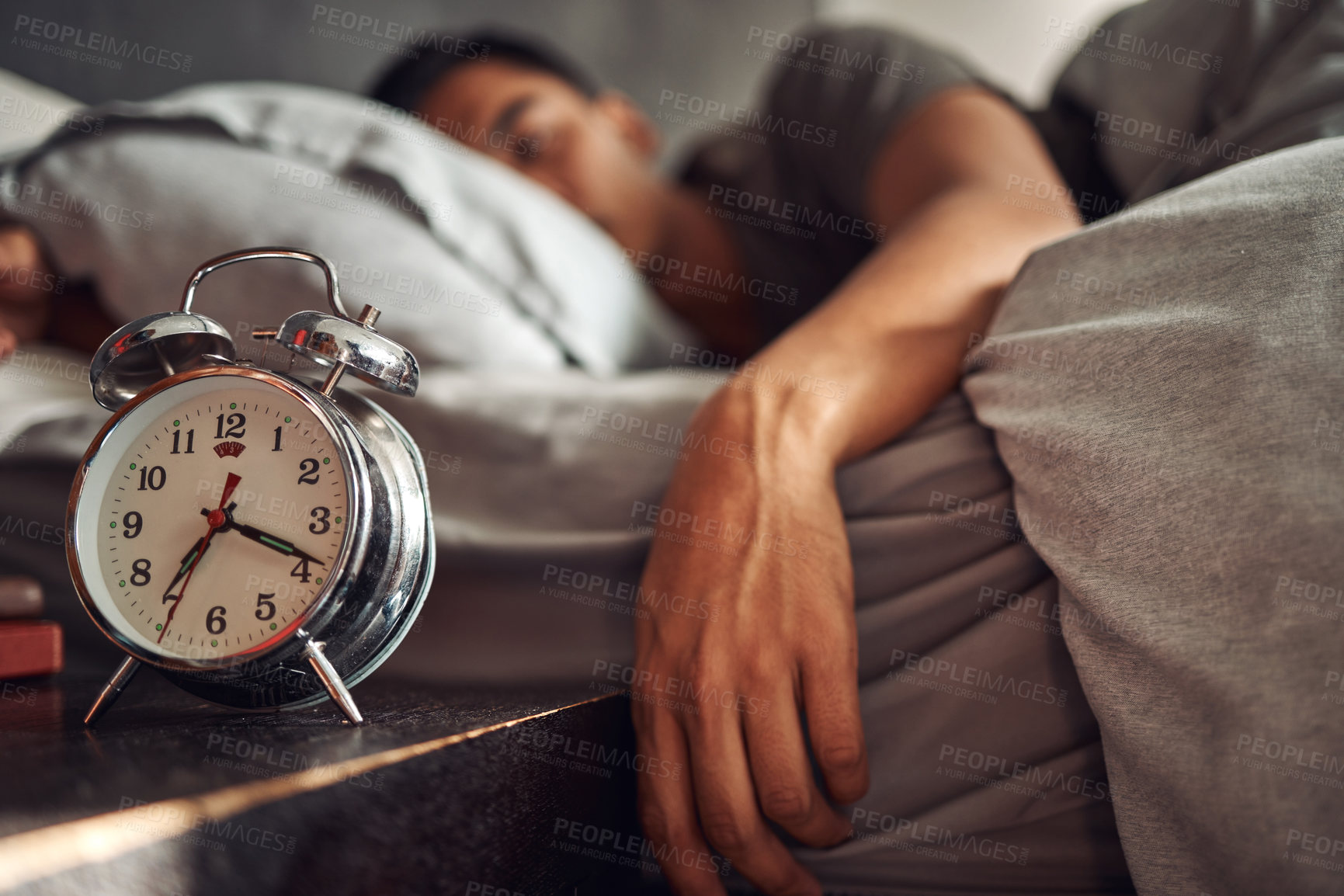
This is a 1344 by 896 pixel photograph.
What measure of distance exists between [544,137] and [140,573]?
1.22 m

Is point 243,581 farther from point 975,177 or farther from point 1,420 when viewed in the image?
point 975,177

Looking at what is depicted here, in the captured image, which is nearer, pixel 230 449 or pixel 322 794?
pixel 322 794

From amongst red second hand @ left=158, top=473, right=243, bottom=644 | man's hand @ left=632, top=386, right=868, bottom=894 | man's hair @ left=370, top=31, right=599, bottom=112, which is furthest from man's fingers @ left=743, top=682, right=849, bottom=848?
man's hair @ left=370, top=31, right=599, bottom=112

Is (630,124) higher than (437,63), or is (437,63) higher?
(437,63)

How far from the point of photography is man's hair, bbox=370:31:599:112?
59.4 inches

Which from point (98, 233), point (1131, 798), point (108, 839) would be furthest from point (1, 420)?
point (1131, 798)

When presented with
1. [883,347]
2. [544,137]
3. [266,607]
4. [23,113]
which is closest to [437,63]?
[544,137]

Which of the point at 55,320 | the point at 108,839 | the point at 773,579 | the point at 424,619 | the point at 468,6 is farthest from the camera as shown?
the point at 468,6

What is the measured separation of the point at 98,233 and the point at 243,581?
2.05 feet

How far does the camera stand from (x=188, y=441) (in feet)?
1.53

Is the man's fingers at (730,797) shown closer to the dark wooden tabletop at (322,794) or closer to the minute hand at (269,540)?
the dark wooden tabletop at (322,794)

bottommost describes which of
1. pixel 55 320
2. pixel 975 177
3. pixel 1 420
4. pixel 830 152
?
pixel 55 320

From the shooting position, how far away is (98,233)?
825mm

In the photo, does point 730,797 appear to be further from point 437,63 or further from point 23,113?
point 437,63
